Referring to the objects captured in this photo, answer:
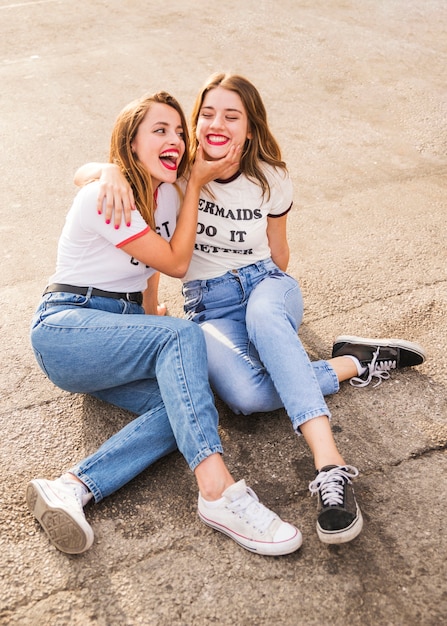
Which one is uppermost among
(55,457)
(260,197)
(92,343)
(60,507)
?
(260,197)

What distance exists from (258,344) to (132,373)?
543mm

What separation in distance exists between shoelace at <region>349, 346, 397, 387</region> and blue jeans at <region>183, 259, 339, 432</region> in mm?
156

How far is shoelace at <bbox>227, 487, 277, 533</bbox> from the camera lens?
256 centimetres

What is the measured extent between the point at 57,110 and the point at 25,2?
13.8 ft

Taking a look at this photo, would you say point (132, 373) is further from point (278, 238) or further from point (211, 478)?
point (278, 238)

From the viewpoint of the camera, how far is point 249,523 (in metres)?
2.56

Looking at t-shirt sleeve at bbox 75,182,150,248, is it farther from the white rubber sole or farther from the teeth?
the white rubber sole

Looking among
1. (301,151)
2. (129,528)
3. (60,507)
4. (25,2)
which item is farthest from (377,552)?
(25,2)

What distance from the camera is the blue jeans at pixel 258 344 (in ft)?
9.50

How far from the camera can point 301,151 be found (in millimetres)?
5785

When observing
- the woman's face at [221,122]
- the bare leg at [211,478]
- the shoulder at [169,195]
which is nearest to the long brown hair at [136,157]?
the shoulder at [169,195]

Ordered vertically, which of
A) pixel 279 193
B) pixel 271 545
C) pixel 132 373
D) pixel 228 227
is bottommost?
pixel 271 545

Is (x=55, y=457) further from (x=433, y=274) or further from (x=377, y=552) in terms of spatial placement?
(x=433, y=274)

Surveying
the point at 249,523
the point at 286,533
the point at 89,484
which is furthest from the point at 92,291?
the point at 286,533
